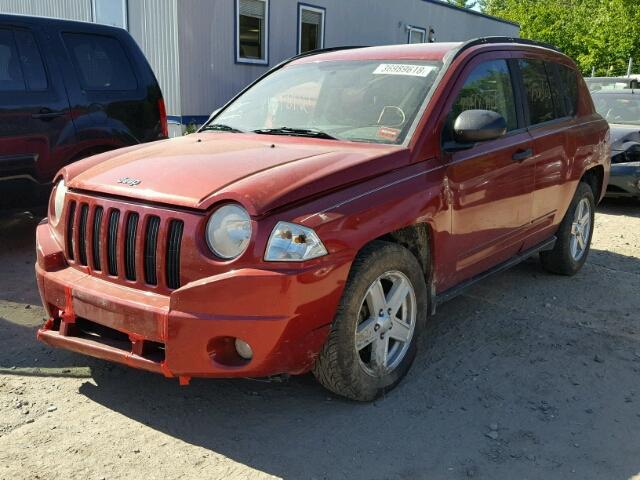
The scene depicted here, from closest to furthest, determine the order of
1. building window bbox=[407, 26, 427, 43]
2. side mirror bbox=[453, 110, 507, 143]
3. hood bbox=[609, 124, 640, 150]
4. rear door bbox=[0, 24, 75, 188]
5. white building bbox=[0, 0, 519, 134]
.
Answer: side mirror bbox=[453, 110, 507, 143] → rear door bbox=[0, 24, 75, 188] → hood bbox=[609, 124, 640, 150] → white building bbox=[0, 0, 519, 134] → building window bbox=[407, 26, 427, 43]

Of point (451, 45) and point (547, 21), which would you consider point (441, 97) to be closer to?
point (451, 45)

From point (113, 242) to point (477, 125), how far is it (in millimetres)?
2025

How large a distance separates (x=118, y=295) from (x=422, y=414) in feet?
5.25

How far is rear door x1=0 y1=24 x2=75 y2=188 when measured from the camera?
17.9 ft

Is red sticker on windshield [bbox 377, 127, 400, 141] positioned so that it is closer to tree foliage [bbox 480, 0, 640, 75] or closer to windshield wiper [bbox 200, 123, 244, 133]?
windshield wiper [bbox 200, 123, 244, 133]

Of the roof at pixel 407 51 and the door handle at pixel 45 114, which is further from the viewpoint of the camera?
the door handle at pixel 45 114

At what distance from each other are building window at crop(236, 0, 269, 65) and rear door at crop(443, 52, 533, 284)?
28.9ft

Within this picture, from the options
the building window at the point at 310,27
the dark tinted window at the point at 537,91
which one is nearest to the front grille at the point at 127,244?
the dark tinted window at the point at 537,91

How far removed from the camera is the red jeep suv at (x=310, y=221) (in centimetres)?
275

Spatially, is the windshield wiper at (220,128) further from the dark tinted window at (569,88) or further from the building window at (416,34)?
the building window at (416,34)

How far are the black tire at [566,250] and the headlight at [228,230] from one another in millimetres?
3417

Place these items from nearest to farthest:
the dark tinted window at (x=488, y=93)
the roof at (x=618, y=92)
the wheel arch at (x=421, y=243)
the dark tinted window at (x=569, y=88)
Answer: the wheel arch at (x=421, y=243)
the dark tinted window at (x=488, y=93)
the dark tinted window at (x=569, y=88)
the roof at (x=618, y=92)

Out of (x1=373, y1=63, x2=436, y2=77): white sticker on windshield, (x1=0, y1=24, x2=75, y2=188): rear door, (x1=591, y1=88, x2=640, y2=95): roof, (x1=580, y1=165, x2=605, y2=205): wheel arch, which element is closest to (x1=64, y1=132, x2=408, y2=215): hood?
(x1=373, y1=63, x2=436, y2=77): white sticker on windshield

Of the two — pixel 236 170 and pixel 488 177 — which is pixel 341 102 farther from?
pixel 236 170
